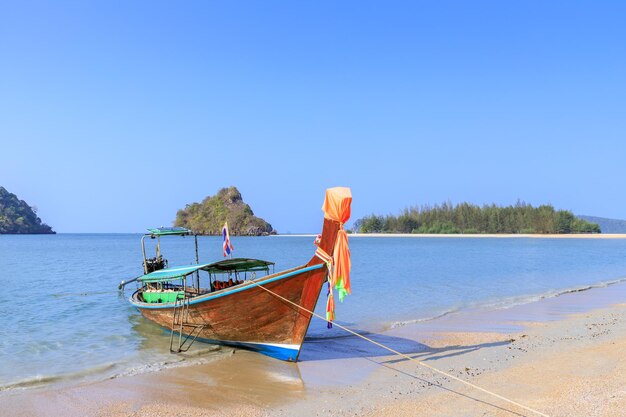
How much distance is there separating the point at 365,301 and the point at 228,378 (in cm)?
955

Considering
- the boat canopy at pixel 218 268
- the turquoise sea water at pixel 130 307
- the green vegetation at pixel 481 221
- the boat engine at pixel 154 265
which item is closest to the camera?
the turquoise sea water at pixel 130 307

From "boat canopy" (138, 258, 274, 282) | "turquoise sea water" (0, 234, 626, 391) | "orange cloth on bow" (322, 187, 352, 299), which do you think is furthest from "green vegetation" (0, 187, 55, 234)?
"orange cloth on bow" (322, 187, 352, 299)

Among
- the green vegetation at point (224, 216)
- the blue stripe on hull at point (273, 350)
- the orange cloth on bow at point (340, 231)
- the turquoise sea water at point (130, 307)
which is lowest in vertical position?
the turquoise sea water at point (130, 307)

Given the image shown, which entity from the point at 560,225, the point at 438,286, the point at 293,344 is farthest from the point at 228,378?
the point at 560,225

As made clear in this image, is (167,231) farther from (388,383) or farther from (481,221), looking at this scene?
(481,221)

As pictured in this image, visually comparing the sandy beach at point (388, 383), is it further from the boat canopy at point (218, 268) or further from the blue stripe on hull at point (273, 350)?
the boat canopy at point (218, 268)

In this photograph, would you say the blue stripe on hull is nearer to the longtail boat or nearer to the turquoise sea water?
the longtail boat

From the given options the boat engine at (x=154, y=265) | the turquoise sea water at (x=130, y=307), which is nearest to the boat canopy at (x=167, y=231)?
the boat engine at (x=154, y=265)

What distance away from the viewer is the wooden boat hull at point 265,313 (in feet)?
27.6

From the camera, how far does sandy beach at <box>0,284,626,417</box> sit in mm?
6254

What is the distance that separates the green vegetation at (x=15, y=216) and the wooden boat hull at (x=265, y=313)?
497ft

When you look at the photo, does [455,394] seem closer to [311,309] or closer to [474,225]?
[311,309]

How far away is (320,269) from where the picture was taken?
27.0 ft

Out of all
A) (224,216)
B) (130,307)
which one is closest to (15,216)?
(224,216)
